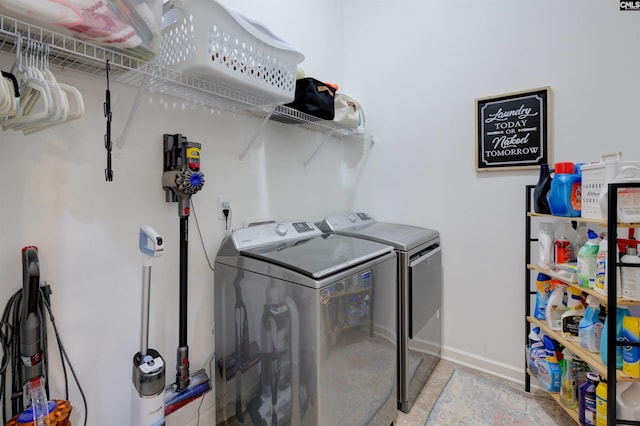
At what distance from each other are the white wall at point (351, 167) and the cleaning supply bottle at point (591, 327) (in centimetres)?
57

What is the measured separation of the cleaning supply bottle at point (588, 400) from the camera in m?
1.47

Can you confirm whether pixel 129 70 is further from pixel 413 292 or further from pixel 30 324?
pixel 413 292

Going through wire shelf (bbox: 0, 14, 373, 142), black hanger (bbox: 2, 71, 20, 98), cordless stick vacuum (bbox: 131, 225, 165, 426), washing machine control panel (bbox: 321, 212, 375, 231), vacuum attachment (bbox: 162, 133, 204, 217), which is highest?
wire shelf (bbox: 0, 14, 373, 142)

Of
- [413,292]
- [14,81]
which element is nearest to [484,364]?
[413,292]

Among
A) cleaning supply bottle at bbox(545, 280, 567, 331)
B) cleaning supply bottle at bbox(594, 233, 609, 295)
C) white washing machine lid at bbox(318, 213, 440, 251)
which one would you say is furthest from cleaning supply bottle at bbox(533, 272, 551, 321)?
white washing machine lid at bbox(318, 213, 440, 251)

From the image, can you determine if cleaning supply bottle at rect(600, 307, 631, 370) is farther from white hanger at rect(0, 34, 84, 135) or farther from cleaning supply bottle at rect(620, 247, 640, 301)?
white hanger at rect(0, 34, 84, 135)

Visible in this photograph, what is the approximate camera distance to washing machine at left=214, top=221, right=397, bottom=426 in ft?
4.07

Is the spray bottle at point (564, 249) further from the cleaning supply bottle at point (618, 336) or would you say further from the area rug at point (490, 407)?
the area rug at point (490, 407)

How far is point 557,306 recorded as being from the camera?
170cm

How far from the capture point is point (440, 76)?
231 centimetres

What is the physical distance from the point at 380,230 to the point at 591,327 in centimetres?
121

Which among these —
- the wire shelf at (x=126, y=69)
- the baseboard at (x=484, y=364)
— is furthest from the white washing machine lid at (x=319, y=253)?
the baseboard at (x=484, y=364)

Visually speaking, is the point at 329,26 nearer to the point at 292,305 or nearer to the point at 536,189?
the point at 536,189

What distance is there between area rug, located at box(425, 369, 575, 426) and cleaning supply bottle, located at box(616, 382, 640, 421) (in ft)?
1.39
